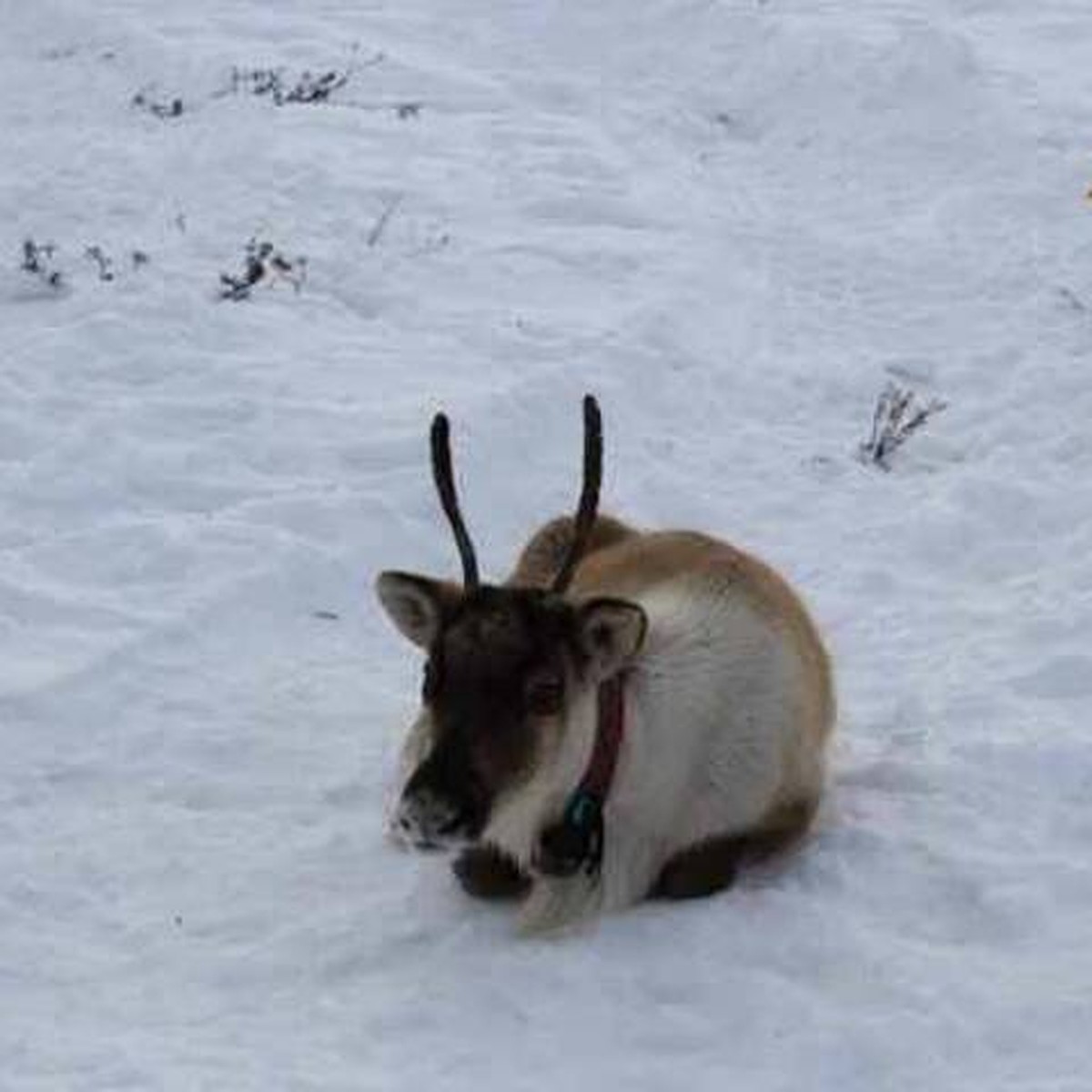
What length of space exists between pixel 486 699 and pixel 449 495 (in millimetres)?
547

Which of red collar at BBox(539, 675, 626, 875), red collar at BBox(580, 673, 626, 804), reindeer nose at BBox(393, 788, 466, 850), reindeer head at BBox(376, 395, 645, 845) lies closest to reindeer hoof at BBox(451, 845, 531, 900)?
red collar at BBox(539, 675, 626, 875)

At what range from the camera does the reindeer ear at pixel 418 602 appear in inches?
200

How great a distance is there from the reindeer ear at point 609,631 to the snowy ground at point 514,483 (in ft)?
2.21

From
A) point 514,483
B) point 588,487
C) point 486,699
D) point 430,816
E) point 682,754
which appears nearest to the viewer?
point 430,816

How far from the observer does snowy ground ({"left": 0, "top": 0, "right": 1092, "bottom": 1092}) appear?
513 cm

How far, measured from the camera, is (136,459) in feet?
27.4

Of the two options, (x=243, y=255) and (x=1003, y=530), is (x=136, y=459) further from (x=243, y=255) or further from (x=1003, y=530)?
(x=1003, y=530)

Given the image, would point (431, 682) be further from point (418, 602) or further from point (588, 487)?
point (588, 487)

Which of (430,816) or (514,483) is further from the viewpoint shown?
(514,483)

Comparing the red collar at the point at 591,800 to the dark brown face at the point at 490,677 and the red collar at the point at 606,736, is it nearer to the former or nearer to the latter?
the red collar at the point at 606,736

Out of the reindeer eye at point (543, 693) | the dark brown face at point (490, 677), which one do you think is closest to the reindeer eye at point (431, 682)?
the dark brown face at point (490, 677)

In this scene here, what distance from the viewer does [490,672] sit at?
4.94 meters

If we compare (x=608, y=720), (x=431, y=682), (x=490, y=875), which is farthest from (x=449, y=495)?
(x=490, y=875)

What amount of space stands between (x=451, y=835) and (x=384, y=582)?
605mm
